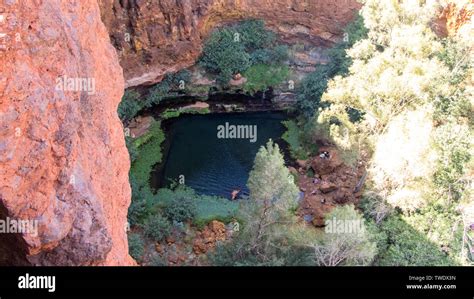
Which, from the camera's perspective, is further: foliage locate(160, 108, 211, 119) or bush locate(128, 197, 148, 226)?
foliage locate(160, 108, 211, 119)

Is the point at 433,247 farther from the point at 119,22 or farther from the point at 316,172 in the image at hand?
the point at 119,22

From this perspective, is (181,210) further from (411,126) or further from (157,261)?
(411,126)

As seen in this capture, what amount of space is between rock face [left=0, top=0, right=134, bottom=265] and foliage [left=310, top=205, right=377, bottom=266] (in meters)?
7.57

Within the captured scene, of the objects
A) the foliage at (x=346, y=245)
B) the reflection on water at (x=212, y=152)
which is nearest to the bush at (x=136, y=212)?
the reflection on water at (x=212, y=152)

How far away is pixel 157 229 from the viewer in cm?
2186

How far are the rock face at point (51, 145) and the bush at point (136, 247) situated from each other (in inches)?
258

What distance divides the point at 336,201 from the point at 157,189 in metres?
10.2

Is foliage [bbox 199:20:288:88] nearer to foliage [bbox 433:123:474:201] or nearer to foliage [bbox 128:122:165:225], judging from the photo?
foliage [bbox 128:122:165:225]

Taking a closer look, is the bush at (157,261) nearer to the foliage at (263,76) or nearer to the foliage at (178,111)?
the foliage at (178,111)

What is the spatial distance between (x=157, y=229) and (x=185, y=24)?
49.4ft

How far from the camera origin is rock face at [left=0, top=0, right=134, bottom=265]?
32.6 ft

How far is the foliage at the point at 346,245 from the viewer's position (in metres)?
16.9

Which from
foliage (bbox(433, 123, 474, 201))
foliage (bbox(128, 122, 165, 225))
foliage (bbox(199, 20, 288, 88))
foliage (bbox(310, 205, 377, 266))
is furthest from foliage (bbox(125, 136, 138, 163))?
foliage (bbox(433, 123, 474, 201))

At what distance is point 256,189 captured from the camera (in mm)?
17391
